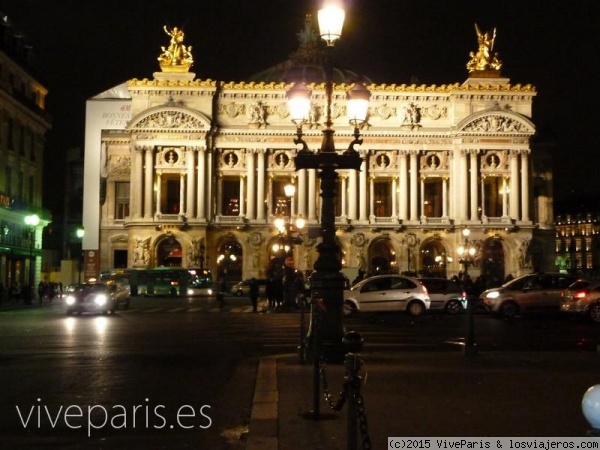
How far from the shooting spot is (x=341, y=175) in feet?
268

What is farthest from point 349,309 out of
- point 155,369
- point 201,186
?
point 201,186

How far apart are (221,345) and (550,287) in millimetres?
17916

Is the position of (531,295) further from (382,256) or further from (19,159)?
(382,256)

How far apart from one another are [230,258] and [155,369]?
64.6 m

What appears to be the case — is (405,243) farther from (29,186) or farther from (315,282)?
(315,282)

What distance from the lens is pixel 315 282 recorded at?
16.6 metres

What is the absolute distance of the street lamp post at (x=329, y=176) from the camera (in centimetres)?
1655

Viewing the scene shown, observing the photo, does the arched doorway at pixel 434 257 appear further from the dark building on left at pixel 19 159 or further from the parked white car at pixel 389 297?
the parked white car at pixel 389 297

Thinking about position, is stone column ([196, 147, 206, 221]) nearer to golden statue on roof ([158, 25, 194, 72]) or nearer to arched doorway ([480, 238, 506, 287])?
golden statue on roof ([158, 25, 194, 72])

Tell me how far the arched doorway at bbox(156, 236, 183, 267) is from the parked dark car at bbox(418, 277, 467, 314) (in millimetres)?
42956

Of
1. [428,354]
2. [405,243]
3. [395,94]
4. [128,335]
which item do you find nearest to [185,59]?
[395,94]

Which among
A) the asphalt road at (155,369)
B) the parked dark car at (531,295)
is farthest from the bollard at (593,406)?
the parked dark car at (531,295)

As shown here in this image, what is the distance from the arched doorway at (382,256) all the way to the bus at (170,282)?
57.0 ft

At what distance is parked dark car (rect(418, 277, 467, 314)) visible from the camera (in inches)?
1568
